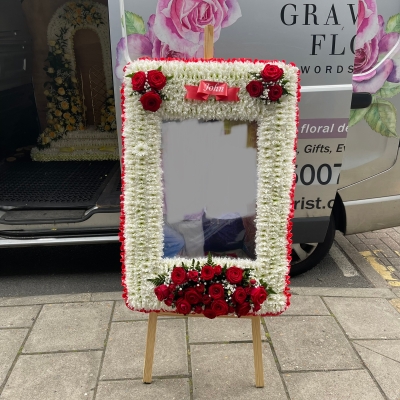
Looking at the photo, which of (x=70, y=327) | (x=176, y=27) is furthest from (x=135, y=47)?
(x=70, y=327)

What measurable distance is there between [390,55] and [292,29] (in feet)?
2.29

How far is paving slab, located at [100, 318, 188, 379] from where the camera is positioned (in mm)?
2387

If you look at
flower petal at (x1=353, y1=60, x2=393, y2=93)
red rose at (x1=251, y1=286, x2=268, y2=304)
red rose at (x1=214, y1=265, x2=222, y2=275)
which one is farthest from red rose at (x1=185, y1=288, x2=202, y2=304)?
flower petal at (x1=353, y1=60, x2=393, y2=93)

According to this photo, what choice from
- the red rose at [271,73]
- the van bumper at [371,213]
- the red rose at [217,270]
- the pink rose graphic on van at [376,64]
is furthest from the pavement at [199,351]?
the red rose at [271,73]

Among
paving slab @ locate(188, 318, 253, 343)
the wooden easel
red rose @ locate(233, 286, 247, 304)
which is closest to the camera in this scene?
red rose @ locate(233, 286, 247, 304)

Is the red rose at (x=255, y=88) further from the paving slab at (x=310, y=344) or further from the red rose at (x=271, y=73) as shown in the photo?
the paving slab at (x=310, y=344)

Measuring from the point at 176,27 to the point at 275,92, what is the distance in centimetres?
106

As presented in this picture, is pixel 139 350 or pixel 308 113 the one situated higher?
pixel 308 113

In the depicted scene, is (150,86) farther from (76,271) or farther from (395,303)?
(395,303)

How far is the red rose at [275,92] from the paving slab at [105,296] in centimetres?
194

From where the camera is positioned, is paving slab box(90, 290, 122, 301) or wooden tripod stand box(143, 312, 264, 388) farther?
paving slab box(90, 290, 122, 301)

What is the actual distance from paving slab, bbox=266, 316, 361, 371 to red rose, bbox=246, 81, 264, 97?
4.99 ft

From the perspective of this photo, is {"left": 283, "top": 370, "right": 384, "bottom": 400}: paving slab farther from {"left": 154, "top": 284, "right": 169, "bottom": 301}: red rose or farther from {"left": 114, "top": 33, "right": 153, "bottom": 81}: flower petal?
{"left": 114, "top": 33, "right": 153, "bottom": 81}: flower petal

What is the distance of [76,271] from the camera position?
359cm
